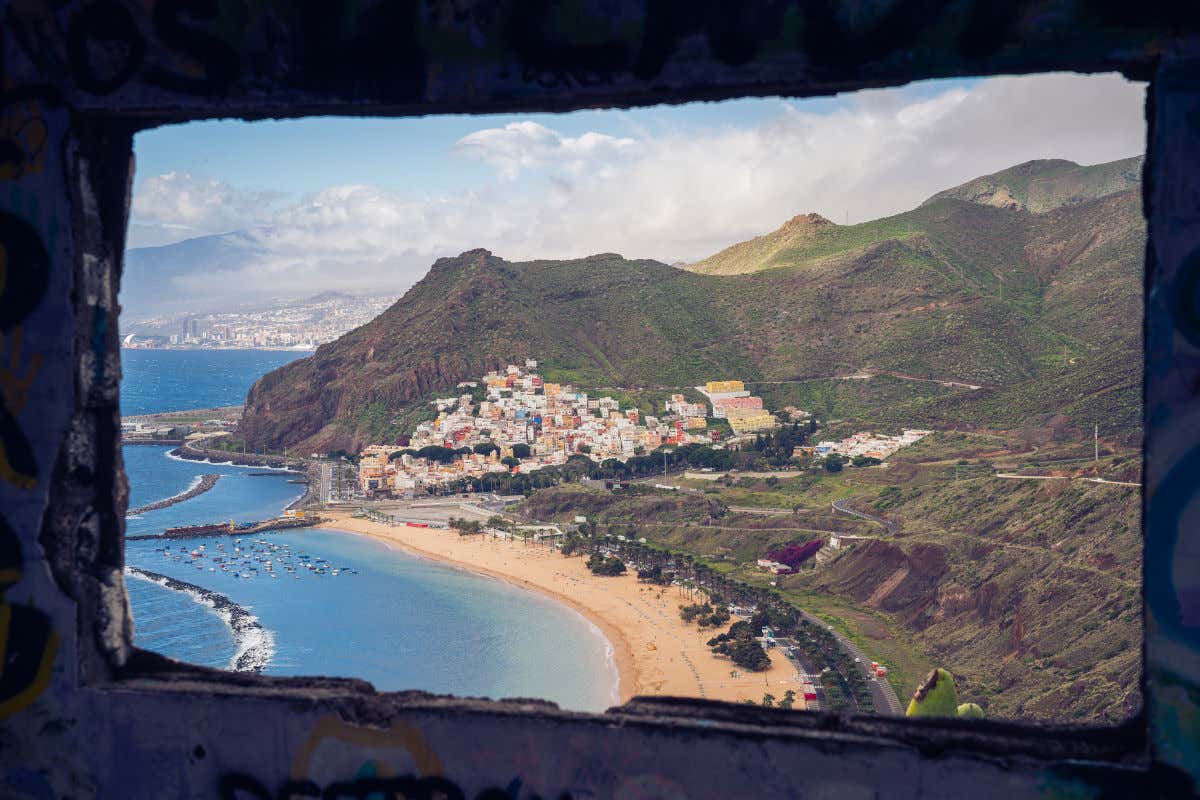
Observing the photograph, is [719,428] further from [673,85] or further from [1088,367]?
[673,85]

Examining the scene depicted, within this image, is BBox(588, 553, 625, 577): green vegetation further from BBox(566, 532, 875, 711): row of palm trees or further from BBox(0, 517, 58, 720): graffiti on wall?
BBox(0, 517, 58, 720): graffiti on wall

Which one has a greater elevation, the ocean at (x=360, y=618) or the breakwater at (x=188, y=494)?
the breakwater at (x=188, y=494)

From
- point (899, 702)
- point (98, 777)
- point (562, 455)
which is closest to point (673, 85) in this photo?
point (98, 777)

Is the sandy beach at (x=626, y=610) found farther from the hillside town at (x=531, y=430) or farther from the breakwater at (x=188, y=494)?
the breakwater at (x=188, y=494)

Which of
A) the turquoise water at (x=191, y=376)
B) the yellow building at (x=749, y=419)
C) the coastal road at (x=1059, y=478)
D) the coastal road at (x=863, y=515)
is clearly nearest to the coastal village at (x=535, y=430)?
the yellow building at (x=749, y=419)

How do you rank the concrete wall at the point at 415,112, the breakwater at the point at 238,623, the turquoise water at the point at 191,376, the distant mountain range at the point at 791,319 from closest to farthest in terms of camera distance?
the concrete wall at the point at 415,112, the breakwater at the point at 238,623, the distant mountain range at the point at 791,319, the turquoise water at the point at 191,376

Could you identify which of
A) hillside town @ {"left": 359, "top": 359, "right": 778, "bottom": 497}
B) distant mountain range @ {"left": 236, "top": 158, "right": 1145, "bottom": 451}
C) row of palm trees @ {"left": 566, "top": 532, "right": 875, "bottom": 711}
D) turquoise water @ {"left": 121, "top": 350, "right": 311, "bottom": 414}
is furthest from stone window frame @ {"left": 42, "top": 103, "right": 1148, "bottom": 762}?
turquoise water @ {"left": 121, "top": 350, "right": 311, "bottom": 414}
